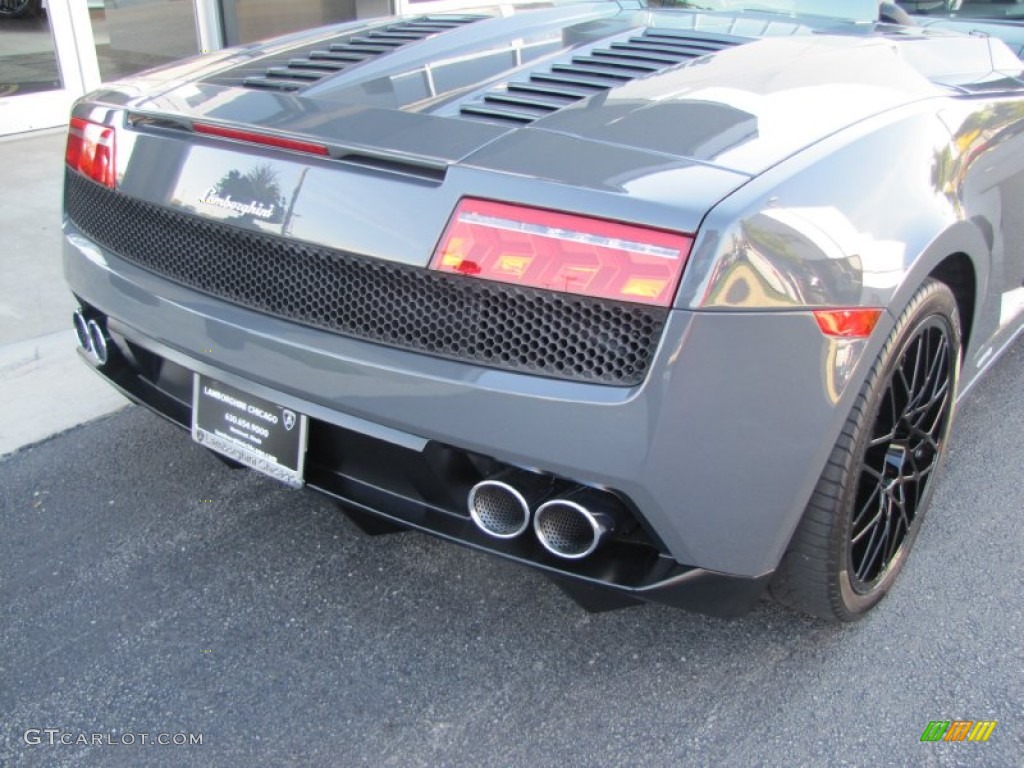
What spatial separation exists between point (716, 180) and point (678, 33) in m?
1.19

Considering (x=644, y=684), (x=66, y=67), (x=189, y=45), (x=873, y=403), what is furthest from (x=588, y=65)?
(x=189, y=45)

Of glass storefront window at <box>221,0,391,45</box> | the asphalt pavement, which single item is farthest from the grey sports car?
glass storefront window at <box>221,0,391,45</box>

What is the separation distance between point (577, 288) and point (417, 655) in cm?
107

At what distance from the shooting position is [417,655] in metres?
2.28

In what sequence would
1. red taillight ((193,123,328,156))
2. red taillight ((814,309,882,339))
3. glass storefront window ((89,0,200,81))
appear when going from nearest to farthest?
red taillight ((814,309,882,339)) → red taillight ((193,123,328,156)) → glass storefront window ((89,0,200,81))

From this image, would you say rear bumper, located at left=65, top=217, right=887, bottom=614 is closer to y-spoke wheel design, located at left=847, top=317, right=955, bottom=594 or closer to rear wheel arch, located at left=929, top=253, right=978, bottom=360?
y-spoke wheel design, located at left=847, top=317, right=955, bottom=594

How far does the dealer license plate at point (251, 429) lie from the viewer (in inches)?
81.7

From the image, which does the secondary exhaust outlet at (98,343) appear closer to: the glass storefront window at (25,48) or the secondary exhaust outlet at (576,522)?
the secondary exhaust outlet at (576,522)

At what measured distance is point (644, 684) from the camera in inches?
87.3

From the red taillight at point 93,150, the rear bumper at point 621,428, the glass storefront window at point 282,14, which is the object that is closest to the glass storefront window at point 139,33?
the glass storefront window at point 282,14

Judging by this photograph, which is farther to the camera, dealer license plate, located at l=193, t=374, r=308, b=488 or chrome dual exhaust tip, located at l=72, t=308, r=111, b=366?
chrome dual exhaust tip, located at l=72, t=308, r=111, b=366

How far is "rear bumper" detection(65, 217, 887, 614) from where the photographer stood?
66.0 inches

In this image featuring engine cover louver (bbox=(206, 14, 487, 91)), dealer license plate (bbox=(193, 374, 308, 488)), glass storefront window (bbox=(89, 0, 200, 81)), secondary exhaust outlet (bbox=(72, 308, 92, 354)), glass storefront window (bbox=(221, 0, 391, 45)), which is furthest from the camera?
glass storefront window (bbox=(221, 0, 391, 45))

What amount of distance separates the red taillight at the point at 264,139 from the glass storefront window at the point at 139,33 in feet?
18.9
